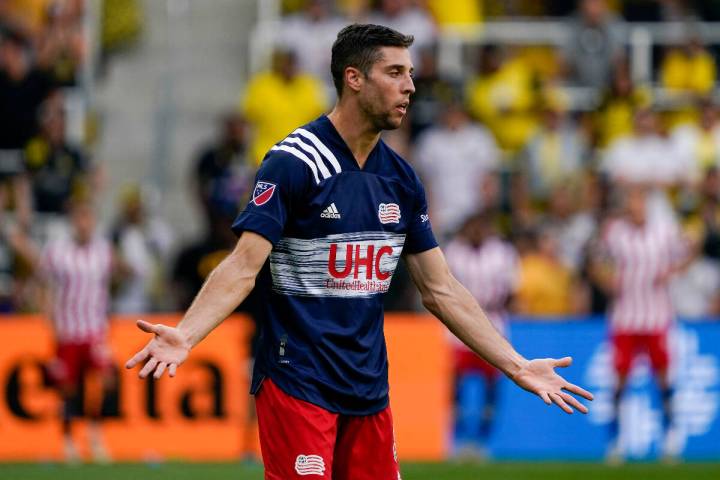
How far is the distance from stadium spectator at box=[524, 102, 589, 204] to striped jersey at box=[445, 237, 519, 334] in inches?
71.1

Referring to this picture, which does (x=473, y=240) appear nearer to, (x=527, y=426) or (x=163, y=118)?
(x=527, y=426)

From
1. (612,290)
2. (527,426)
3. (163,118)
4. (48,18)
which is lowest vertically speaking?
(527,426)

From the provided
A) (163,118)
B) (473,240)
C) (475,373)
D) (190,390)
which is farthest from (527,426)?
(163,118)

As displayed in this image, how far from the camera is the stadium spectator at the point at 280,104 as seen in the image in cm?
1656

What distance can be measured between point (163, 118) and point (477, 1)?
4.22m

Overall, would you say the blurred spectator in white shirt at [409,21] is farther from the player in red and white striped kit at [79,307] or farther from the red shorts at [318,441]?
→ the red shorts at [318,441]

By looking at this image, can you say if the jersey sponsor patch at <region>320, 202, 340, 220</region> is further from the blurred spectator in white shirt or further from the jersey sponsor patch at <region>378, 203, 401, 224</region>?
the blurred spectator in white shirt

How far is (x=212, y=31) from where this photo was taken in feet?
60.7

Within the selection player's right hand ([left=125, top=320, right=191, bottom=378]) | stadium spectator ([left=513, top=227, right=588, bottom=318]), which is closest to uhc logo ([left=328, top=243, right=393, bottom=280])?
player's right hand ([left=125, top=320, right=191, bottom=378])

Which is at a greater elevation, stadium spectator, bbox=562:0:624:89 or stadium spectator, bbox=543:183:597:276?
stadium spectator, bbox=562:0:624:89

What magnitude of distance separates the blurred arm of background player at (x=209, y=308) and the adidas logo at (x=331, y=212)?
0.95 feet

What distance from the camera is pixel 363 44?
19.7ft

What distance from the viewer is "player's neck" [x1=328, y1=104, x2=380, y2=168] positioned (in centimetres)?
604

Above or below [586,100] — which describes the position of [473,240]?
below
